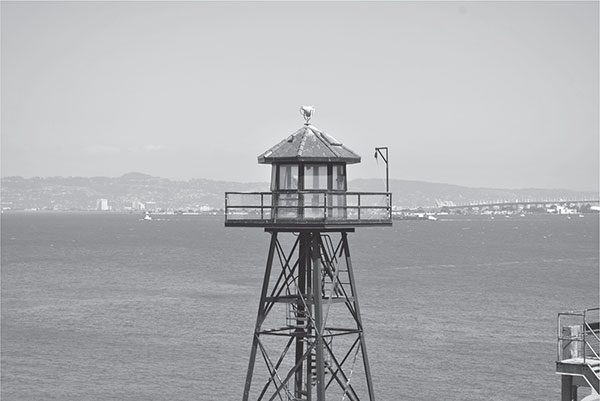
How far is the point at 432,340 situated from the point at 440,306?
21978 millimetres

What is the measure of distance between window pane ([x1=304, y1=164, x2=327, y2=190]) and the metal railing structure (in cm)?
27

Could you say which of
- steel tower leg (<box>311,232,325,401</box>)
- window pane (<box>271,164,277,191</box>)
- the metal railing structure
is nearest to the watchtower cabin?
the metal railing structure

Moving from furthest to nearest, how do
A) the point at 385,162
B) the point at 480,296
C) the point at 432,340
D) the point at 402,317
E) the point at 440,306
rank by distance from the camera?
the point at 480,296
the point at 440,306
the point at 402,317
the point at 432,340
the point at 385,162

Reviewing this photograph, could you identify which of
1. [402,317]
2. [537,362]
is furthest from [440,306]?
[537,362]

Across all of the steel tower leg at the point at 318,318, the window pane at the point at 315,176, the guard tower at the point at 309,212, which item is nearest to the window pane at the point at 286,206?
the guard tower at the point at 309,212

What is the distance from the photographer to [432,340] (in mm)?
71875

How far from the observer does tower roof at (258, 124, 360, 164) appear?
27.8 m

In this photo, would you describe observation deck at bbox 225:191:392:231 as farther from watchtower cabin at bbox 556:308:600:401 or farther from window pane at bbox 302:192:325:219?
watchtower cabin at bbox 556:308:600:401

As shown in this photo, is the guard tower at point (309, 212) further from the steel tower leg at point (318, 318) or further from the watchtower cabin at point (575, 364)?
the watchtower cabin at point (575, 364)

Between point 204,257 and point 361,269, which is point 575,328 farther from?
point 204,257

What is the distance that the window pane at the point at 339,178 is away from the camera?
1115 inches

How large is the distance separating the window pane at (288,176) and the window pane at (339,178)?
0.97 metres

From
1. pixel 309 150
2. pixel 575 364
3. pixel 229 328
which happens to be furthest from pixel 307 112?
pixel 229 328

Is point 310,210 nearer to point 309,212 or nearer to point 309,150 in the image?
point 309,212
